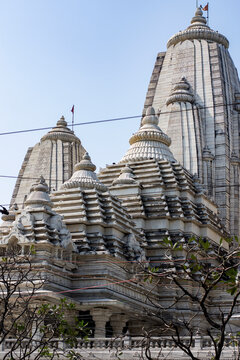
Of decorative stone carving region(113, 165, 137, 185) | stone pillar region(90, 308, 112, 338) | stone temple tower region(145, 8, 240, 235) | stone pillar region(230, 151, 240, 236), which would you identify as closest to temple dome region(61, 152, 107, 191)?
decorative stone carving region(113, 165, 137, 185)

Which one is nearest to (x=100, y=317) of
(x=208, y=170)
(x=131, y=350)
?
(x=131, y=350)

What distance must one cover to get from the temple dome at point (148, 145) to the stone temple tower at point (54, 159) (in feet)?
43.2

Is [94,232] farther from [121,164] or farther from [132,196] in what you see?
[121,164]

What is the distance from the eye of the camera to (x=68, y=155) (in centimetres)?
7006

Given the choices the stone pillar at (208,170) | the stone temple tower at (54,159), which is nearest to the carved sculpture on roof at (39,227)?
the stone pillar at (208,170)

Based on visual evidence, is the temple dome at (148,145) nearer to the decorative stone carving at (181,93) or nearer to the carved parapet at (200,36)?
the decorative stone carving at (181,93)

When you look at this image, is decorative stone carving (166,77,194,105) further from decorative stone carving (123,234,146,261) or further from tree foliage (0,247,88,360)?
tree foliage (0,247,88,360)

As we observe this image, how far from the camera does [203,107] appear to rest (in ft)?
218

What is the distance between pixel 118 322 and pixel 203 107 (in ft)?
97.9

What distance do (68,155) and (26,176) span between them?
19.6 feet

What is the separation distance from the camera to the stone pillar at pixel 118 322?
4162 cm

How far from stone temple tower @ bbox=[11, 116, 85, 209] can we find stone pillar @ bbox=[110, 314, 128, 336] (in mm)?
27583

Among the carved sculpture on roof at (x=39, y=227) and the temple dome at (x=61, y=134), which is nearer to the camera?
the carved sculpture on roof at (x=39, y=227)

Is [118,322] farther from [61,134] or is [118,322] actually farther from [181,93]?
[61,134]
